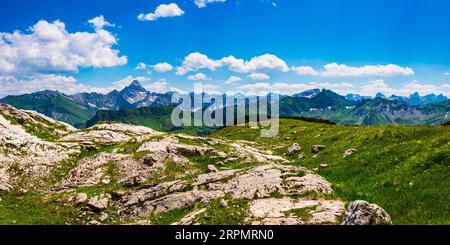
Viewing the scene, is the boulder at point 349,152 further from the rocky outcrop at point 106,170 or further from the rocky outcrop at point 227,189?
the rocky outcrop at point 106,170

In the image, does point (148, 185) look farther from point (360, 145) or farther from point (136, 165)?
point (360, 145)

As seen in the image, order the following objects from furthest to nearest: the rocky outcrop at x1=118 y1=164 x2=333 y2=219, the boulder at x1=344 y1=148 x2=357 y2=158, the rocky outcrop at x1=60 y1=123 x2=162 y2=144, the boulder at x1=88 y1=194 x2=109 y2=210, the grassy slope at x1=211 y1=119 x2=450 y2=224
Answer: the rocky outcrop at x1=60 y1=123 x2=162 y2=144 < the boulder at x1=344 y1=148 x2=357 y2=158 < the boulder at x1=88 y1=194 x2=109 y2=210 < the rocky outcrop at x1=118 y1=164 x2=333 y2=219 < the grassy slope at x1=211 y1=119 x2=450 y2=224

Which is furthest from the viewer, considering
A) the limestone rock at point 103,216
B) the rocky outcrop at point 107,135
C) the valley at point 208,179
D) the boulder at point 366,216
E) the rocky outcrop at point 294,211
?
the rocky outcrop at point 107,135

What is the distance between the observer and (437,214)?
1803cm

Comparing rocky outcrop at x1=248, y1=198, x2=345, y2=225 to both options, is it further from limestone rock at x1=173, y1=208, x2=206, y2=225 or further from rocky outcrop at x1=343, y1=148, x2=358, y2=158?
rocky outcrop at x1=343, y1=148, x2=358, y2=158

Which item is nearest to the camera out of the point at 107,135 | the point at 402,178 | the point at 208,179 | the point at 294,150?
the point at 402,178

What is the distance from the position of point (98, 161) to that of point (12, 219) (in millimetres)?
12480

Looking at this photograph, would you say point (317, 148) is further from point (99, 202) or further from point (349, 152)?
point (99, 202)

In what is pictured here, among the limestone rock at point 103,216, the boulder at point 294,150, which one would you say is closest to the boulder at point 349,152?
the boulder at point 294,150

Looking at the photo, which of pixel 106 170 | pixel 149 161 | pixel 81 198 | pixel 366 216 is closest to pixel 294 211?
pixel 366 216

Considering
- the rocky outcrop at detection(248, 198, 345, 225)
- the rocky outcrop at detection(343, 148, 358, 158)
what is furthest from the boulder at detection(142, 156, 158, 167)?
the rocky outcrop at detection(343, 148, 358, 158)

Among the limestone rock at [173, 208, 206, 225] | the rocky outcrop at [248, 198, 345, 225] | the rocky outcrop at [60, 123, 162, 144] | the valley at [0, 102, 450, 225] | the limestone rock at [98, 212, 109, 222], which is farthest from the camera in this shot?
the rocky outcrop at [60, 123, 162, 144]
